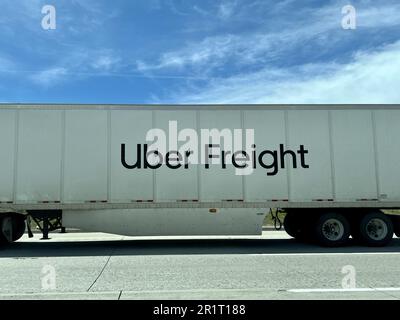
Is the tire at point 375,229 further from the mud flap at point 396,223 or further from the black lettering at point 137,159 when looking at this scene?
the black lettering at point 137,159

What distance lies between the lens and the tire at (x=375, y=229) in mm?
12453

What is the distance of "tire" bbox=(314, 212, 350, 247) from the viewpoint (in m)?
12.4

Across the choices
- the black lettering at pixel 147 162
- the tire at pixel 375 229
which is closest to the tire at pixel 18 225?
the black lettering at pixel 147 162

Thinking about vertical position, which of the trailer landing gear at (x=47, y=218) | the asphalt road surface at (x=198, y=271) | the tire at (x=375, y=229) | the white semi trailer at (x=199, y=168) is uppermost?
the white semi trailer at (x=199, y=168)

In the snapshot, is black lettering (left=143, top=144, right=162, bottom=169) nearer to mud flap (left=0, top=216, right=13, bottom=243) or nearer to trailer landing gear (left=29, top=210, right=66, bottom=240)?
trailer landing gear (left=29, top=210, right=66, bottom=240)

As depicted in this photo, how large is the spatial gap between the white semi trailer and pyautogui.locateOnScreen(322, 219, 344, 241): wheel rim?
0.03 metres

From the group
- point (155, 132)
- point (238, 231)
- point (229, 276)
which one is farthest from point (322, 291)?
point (155, 132)

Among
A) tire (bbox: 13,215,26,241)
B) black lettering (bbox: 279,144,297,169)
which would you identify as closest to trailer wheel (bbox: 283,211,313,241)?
black lettering (bbox: 279,144,297,169)

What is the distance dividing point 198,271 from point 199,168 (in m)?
4.33

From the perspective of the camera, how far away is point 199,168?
12414 mm

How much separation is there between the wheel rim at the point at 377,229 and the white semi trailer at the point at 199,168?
0.03m

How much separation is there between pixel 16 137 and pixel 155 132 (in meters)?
3.87

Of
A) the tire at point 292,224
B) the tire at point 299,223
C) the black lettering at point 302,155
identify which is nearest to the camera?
the black lettering at point 302,155

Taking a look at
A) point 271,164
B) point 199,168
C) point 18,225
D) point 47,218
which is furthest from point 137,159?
point 18,225
